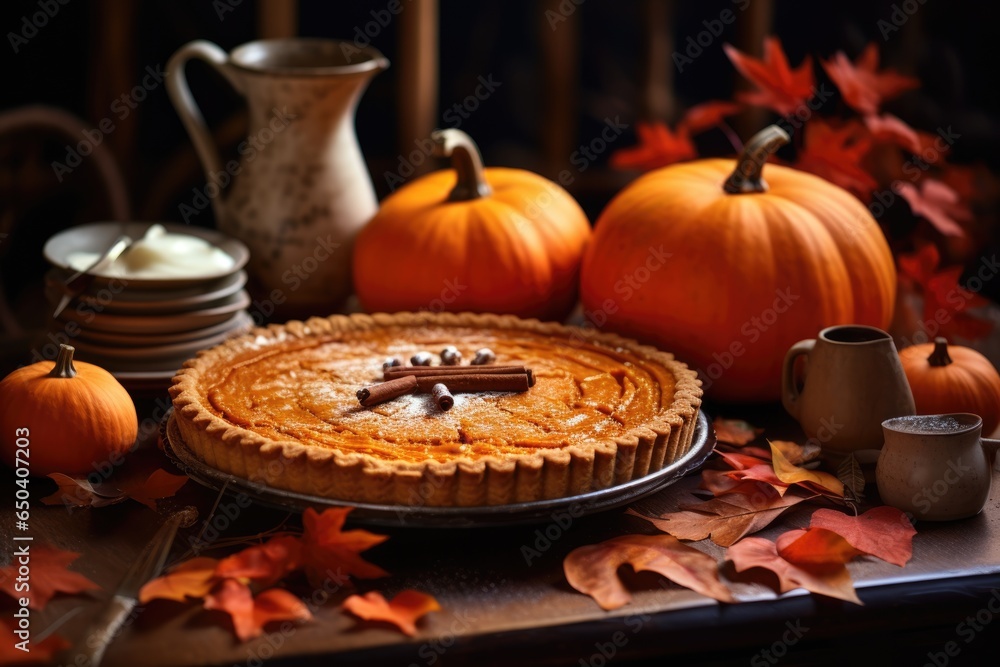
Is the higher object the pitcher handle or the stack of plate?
the pitcher handle

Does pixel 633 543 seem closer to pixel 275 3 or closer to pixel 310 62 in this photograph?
pixel 310 62

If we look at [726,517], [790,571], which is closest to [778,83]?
[726,517]

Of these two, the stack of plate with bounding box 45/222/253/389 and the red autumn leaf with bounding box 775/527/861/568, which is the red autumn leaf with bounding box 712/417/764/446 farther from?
the stack of plate with bounding box 45/222/253/389

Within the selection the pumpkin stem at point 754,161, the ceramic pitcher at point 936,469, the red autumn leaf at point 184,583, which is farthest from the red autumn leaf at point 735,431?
the red autumn leaf at point 184,583

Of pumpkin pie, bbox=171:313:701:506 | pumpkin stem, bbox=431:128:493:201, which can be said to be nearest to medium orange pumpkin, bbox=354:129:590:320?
pumpkin stem, bbox=431:128:493:201

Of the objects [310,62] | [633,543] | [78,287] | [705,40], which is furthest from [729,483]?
[705,40]

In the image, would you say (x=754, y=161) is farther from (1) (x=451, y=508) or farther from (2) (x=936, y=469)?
(1) (x=451, y=508)

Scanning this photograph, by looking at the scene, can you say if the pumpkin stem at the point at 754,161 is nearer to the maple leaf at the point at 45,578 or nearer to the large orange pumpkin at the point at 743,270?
the large orange pumpkin at the point at 743,270
